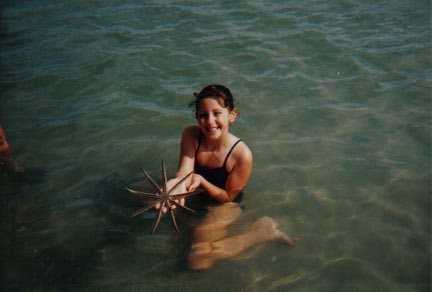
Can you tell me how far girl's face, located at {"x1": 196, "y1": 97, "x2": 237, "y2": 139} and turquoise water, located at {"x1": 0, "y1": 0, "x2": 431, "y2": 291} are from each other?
3.41ft

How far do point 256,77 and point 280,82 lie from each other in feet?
1.54

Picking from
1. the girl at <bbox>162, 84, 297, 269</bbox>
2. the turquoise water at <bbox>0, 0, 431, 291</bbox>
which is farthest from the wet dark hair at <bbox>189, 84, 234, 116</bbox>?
the turquoise water at <bbox>0, 0, 431, 291</bbox>

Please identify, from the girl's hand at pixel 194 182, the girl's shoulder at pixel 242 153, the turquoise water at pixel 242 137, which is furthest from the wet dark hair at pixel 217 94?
the turquoise water at pixel 242 137

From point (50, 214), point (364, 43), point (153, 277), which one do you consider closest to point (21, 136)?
point (50, 214)

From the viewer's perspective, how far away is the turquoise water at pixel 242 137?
3367mm

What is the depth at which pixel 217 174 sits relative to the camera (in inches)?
153

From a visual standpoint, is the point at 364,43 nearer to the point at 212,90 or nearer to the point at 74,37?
the point at 212,90

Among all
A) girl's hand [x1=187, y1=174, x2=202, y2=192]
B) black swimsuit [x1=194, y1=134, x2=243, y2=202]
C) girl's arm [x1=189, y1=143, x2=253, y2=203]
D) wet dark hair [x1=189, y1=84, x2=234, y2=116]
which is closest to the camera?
girl's hand [x1=187, y1=174, x2=202, y2=192]

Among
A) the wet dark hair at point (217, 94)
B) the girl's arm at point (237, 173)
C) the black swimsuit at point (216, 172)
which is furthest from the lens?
the black swimsuit at point (216, 172)

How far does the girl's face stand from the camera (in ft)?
11.4

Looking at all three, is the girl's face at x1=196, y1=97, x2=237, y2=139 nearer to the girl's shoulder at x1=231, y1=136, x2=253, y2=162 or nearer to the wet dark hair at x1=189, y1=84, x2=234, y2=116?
the wet dark hair at x1=189, y1=84, x2=234, y2=116

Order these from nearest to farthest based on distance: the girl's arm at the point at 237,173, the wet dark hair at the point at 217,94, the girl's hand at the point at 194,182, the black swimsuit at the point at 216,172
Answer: the girl's hand at the point at 194,182, the wet dark hair at the point at 217,94, the girl's arm at the point at 237,173, the black swimsuit at the point at 216,172

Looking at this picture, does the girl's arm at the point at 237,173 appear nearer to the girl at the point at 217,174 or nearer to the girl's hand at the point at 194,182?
the girl at the point at 217,174

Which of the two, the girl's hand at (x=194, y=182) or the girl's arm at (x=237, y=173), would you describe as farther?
the girl's arm at (x=237, y=173)
